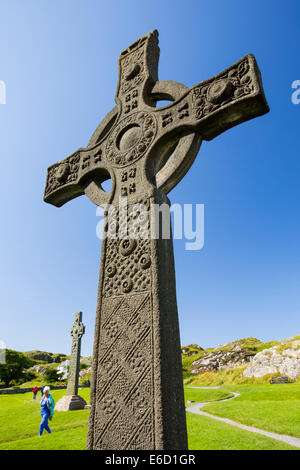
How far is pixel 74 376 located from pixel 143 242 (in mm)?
11331

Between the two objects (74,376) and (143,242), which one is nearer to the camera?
(143,242)

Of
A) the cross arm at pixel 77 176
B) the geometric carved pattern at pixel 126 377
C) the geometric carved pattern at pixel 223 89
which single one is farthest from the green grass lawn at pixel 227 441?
the geometric carved pattern at pixel 223 89

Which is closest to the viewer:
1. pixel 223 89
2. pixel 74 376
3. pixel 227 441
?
pixel 223 89

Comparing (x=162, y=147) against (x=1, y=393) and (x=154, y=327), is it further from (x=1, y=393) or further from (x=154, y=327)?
(x=1, y=393)

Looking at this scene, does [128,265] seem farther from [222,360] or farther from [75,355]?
[222,360]

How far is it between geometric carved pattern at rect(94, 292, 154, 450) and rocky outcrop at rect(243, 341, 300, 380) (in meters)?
21.9

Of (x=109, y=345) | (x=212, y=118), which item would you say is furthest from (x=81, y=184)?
(x=109, y=345)

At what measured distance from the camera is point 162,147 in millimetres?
3377

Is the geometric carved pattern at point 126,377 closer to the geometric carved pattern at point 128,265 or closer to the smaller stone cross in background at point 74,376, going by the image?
the geometric carved pattern at point 128,265

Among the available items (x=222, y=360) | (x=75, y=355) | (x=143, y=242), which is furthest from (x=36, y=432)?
(x=222, y=360)

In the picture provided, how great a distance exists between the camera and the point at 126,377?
2412 mm

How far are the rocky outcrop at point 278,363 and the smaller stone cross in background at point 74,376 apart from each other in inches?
634

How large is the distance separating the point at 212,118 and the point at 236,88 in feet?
1.32

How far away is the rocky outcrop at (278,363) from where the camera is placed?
65.7 ft
